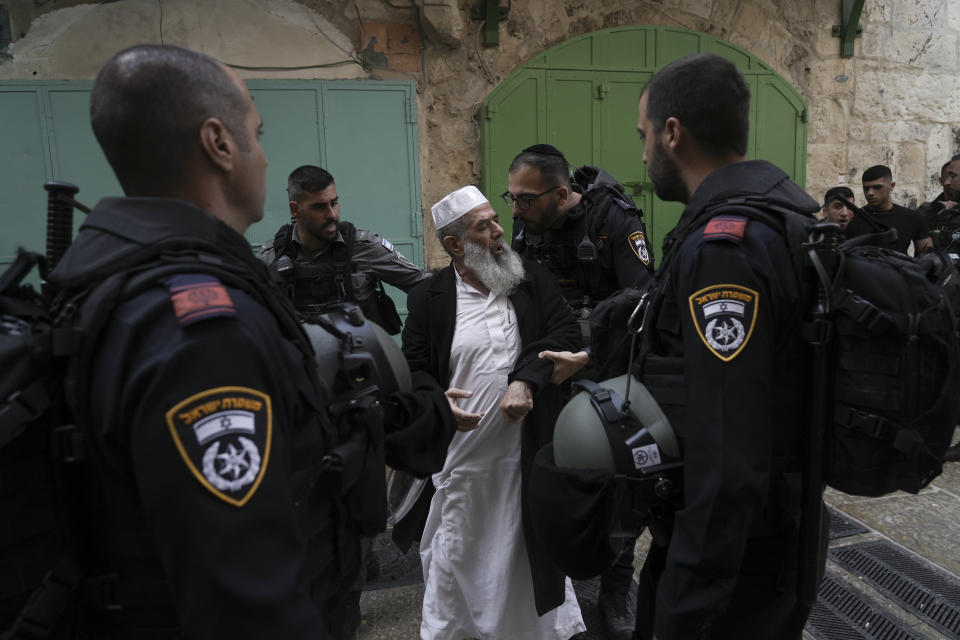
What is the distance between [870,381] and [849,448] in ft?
0.54

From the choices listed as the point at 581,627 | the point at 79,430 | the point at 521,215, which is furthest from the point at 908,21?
the point at 79,430

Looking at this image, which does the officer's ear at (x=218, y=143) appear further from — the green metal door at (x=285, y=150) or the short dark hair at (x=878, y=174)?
the short dark hair at (x=878, y=174)

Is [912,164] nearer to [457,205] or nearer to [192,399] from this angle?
[457,205]

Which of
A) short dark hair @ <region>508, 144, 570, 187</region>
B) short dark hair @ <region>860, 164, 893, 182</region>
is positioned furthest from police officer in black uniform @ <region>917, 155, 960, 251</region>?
short dark hair @ <region>508, 144, 570, 187</region>

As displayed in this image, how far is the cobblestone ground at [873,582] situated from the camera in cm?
288

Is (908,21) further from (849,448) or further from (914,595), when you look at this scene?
(849,448)

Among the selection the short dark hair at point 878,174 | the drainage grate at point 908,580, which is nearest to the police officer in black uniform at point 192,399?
the drainage grate at point 908,580

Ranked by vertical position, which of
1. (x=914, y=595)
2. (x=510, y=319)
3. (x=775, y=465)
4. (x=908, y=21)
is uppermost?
(x=908, y=21)

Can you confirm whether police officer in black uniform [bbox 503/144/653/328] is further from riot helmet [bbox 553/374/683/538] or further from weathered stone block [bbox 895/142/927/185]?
weathered stone block [bbox 895/142/927/185]

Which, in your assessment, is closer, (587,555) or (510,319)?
(587,555)

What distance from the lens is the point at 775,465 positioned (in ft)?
5.02

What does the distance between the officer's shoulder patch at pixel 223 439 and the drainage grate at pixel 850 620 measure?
2.83 m

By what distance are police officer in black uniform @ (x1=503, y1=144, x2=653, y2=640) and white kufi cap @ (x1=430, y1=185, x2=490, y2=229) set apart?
1.70ft

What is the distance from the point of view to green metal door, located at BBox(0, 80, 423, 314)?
17.0 feet
